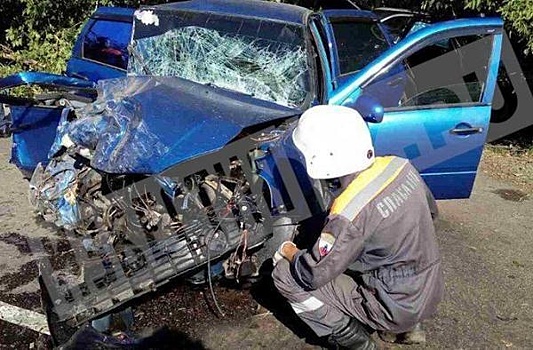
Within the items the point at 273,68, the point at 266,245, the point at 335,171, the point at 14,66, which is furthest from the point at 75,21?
the point at 335,171

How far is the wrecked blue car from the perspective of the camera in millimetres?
3311

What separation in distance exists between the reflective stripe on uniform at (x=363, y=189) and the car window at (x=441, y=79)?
121 centimetres

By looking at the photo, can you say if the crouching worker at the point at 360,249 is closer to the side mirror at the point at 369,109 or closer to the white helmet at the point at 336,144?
the white helmet at the point at 336,144

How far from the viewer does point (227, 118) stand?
A: 3561 millimetres

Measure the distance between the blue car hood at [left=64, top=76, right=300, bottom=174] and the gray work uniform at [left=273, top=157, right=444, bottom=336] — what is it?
88 cm

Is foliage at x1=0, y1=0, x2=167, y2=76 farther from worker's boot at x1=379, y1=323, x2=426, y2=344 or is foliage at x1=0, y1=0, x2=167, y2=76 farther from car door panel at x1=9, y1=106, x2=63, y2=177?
worker's boot at x1=379, y1=323, x2=426, y2=344

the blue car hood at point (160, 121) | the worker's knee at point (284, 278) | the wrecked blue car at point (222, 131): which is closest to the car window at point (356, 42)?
the wrecked blue car at point (222, 131)

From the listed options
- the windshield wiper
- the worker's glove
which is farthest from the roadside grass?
the windshield wiper

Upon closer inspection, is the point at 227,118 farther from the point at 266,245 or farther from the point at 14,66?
the point at 14,66

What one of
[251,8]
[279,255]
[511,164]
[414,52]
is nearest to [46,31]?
[251,8]

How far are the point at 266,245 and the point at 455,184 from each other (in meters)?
1.58

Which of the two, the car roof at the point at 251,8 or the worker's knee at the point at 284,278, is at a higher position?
the car roof at the point at 251,8

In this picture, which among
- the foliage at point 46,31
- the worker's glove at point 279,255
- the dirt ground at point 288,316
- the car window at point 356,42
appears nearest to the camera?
the worker's glove at point 279,255

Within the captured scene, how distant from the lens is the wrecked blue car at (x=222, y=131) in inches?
130
